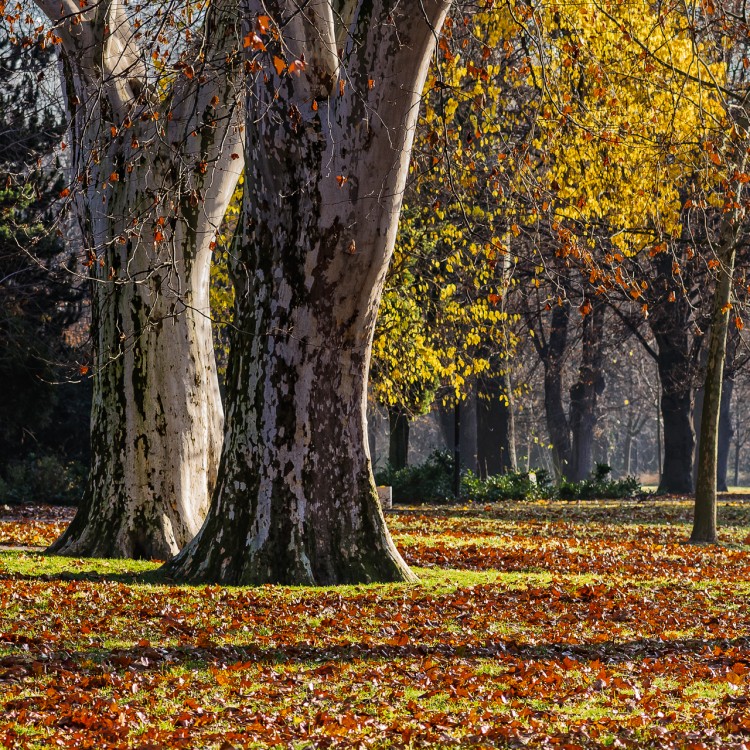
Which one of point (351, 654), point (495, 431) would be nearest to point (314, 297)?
point (351, 654)

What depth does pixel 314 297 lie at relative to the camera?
9.28 m

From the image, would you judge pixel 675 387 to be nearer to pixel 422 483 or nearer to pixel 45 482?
pixel 422 483

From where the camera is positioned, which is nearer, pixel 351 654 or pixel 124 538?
pixel 351 654

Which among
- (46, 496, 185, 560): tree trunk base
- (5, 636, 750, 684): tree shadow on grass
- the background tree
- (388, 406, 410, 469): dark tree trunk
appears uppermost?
the background tree

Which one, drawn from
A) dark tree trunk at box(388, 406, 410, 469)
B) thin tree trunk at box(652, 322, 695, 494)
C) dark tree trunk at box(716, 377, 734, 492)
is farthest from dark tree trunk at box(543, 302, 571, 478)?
dark tree trunk at box(716, 377, 734, 492)

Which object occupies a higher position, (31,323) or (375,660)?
(31,323)

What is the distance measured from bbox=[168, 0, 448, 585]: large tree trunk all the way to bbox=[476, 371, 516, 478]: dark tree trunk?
20.0 meters

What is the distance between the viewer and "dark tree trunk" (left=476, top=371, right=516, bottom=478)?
98.3 ft

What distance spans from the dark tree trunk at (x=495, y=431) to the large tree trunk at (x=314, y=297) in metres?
20.0

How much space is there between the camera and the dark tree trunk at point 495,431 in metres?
30.0

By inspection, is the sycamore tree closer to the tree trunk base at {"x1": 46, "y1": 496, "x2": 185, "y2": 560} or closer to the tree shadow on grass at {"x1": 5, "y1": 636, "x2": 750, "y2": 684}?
the tree trunk base at {"x1": 46, "y1": 496, "x2": 185, "y2": 560}

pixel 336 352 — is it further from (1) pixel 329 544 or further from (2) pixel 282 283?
(1) pixel 329 544

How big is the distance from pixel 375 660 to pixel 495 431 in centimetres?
2412

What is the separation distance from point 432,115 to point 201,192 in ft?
24.6
